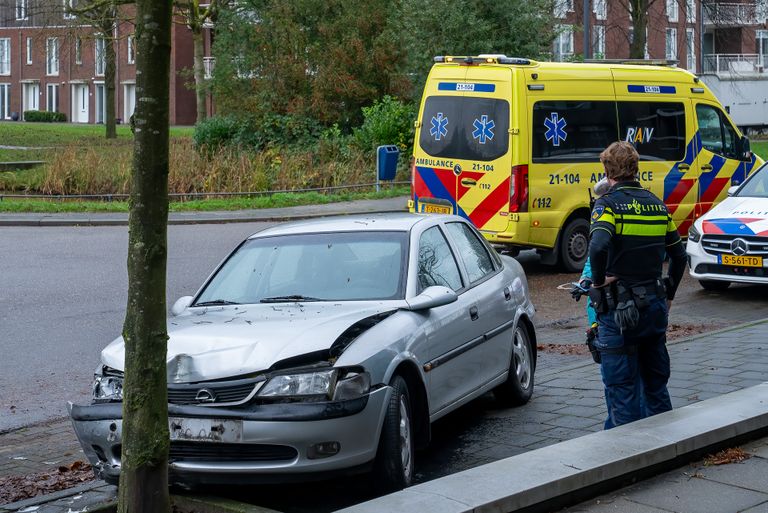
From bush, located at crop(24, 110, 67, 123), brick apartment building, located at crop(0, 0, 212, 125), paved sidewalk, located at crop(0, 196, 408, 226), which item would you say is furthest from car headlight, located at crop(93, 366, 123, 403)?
bush, located at crop(24, 110, 67, 123)

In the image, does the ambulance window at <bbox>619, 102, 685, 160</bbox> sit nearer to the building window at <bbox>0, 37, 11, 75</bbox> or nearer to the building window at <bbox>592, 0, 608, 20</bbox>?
the building window at <bbox>592, 0, 608, 20</bbox>

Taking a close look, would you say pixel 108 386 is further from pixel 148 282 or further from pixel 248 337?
pixel 148 282

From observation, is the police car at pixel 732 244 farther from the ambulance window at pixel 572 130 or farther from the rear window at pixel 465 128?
the rear window at pixel 465 128

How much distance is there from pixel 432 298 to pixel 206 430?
1.64 metres

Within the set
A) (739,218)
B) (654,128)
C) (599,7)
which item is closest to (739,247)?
(739,218)

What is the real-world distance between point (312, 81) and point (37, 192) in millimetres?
9411

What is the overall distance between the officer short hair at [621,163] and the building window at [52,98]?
266 ft

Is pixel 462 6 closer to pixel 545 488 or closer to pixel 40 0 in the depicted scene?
pixel 40 0

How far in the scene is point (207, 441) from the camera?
18.1 feet

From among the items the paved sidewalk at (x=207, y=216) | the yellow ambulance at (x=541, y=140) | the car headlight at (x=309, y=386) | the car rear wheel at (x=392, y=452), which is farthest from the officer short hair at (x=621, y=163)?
the paved sidewalk at (x=207, y=216)

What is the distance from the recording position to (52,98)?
Result: 8356 cm

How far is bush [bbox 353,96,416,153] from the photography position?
3103 cm

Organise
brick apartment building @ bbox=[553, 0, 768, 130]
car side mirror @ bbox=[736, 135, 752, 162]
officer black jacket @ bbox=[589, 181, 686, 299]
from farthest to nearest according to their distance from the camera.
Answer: brick apartment building @ bbox=[553, 0, 768, 130], car side mirror @ bbox=[736, 135, 752, 162], officer black jacket @ bbox=[589, 181, 686, 299]

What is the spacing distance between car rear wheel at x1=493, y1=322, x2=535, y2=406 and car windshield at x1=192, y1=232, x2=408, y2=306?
143cm
